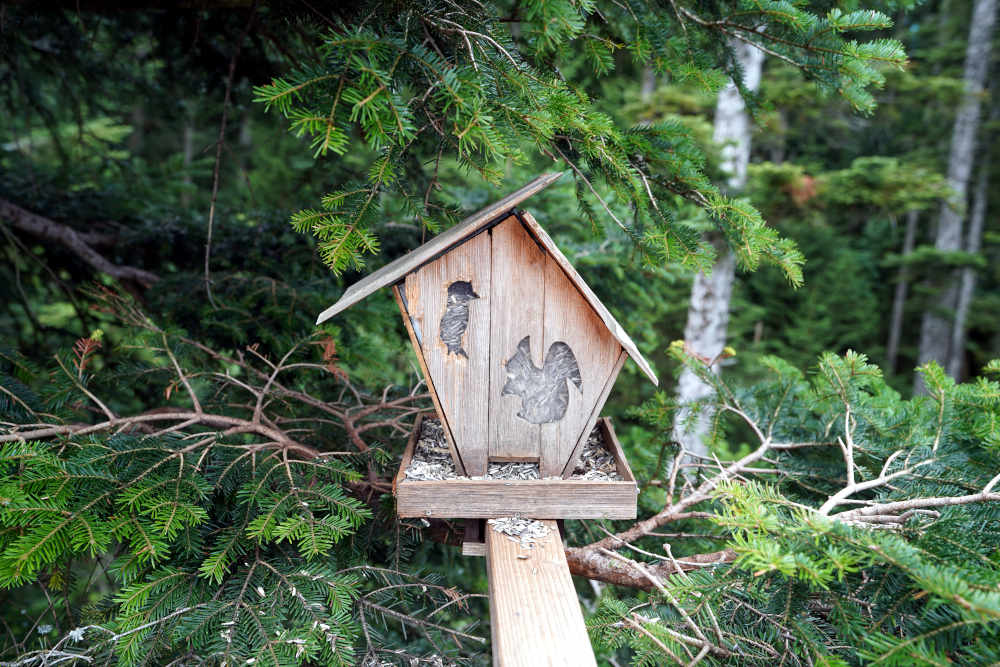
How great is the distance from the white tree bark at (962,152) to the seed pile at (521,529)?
11083 mm

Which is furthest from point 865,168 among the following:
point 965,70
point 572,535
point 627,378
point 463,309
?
point 463,309

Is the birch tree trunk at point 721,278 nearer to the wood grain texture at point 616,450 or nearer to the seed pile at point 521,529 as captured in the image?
the wood grain texture at point 616,450

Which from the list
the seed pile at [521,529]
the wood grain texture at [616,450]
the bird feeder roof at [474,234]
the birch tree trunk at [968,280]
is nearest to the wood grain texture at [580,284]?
the bird feeder roof at [474,234]

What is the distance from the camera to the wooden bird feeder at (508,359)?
5.19 feet

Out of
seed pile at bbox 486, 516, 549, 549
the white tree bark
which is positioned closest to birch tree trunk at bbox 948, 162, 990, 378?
the white tree bark

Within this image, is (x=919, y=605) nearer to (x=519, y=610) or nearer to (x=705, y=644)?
(x=705, y=644)

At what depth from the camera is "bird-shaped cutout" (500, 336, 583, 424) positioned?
1677 mm

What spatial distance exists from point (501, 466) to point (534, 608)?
1.76 feet

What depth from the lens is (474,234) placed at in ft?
5.24

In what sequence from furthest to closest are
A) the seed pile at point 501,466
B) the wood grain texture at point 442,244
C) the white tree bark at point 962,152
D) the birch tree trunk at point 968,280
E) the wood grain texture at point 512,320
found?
1. the birch tree trunk at point 968,280
2. the white tree bark at point 962,152
3. the seed pile at point 501,466
4. the wood grain texture at point 512,320
5. the wood grain texture at point 442,244

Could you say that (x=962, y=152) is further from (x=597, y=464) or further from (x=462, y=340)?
(x=462, y=340)

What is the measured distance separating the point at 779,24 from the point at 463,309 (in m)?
1.34

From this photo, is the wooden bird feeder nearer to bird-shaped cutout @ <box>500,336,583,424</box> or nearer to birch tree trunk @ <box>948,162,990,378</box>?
bird-shaped cutout @ <box>500,336,583,424</box>

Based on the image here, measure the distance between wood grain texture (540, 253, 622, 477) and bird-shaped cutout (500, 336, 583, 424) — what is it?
0.6 inches
